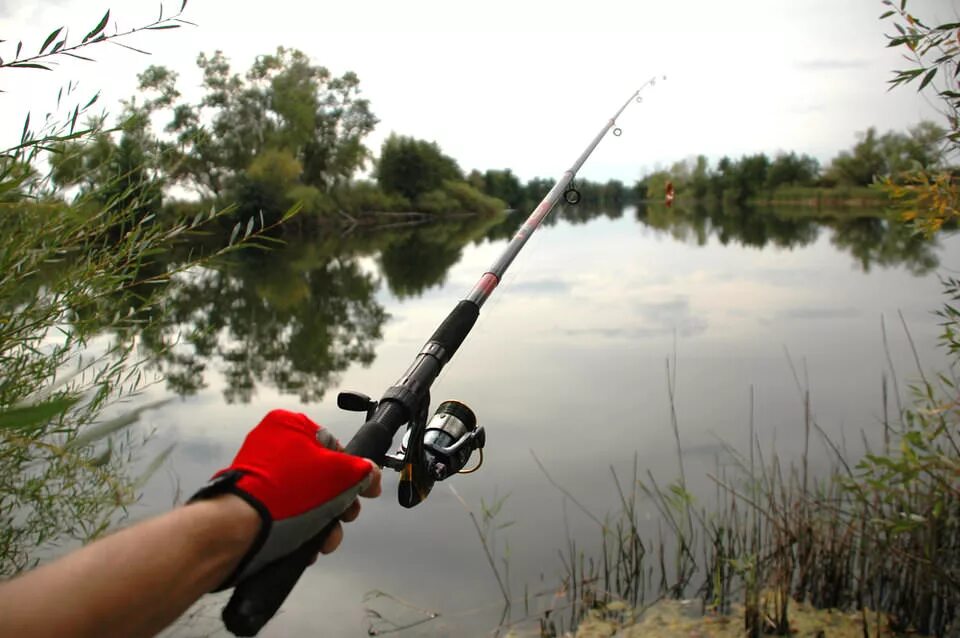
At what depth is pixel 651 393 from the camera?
799 cm

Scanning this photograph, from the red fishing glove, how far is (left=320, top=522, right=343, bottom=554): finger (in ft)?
0.10

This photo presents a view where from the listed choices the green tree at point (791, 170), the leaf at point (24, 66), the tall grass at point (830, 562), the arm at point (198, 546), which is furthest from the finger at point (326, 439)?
the green tree at point (791, 170)

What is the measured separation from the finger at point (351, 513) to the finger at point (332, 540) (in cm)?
Answer: 2

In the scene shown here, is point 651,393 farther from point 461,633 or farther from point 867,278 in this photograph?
point 867,278

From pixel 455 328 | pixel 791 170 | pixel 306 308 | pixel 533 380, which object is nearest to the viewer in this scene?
pixel 455 328

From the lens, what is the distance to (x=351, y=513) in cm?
118

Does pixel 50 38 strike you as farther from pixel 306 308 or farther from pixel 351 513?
pixel 306 308

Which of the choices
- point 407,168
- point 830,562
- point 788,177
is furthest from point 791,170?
point 830,562

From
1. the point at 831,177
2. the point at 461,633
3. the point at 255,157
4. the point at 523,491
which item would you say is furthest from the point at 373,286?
the point at 831,177

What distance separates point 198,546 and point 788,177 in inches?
3346

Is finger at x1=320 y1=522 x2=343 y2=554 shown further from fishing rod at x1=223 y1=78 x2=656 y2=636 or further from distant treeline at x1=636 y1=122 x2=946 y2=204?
distant treeline at x1=636 y1=122 x2=946 y2=204

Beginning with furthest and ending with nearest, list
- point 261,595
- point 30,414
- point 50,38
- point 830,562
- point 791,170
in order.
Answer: point 791,170 → point 830,562 → point 50,38 → point 261,595 → point 30,414

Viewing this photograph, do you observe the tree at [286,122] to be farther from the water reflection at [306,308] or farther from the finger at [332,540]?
the finger at [332,540]

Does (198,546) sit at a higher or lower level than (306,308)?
higher
